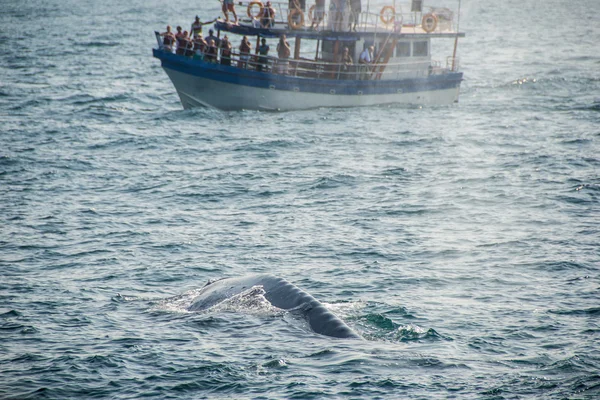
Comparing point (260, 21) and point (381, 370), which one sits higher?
point (260, 21)

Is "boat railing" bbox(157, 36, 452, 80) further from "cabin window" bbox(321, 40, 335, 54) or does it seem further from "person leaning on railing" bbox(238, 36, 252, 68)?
"cabin window" bbox(321, 40, 335, 54)

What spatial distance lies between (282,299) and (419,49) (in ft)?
100

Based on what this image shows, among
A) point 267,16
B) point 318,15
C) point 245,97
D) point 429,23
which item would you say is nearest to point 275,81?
point 245,97

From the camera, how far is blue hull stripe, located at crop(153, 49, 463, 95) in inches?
1524

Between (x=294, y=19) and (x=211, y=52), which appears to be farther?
(x=294, y=19)

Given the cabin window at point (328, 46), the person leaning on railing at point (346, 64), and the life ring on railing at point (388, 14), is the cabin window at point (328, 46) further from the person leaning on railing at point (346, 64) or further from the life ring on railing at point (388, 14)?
the life ring on railing at point (388, 14)

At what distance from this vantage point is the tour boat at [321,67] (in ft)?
129

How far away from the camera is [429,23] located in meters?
42.6

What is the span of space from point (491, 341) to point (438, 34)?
3067cm

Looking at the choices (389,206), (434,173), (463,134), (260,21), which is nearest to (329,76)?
(260,21)

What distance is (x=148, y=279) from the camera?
18.6 meters

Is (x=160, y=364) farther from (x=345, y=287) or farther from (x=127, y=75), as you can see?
(x=127, y=75)

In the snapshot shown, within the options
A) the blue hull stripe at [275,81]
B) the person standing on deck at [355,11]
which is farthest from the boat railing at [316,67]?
the person standing on deck at [355,11]

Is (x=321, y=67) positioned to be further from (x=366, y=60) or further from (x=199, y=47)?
(x=199, y=47)
